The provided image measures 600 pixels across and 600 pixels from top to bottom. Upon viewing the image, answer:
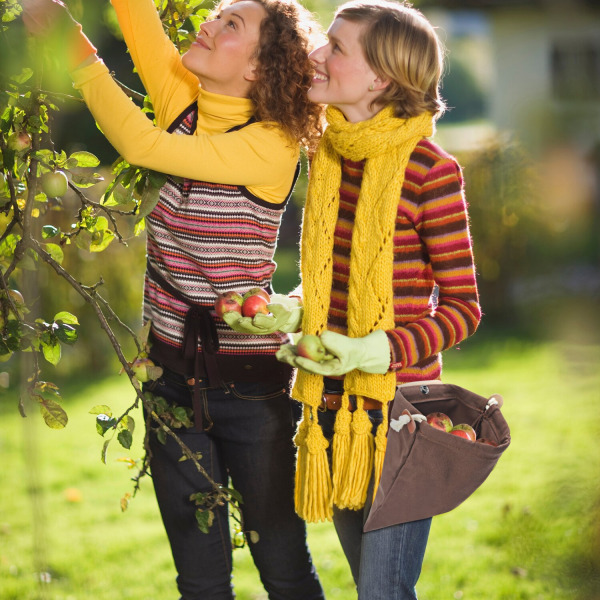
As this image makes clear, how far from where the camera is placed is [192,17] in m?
1.91

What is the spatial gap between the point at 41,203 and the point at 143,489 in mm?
2603

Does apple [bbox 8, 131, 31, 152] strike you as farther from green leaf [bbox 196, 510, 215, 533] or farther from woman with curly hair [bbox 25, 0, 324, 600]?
green leaf [bbox 196, 510, 215, 533]

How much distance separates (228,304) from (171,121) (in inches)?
15.4

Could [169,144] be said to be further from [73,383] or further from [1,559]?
[73,383]

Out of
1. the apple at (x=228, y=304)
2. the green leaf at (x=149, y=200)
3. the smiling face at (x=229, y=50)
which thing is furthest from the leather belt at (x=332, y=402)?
the smiling face at (x=229, y=50)

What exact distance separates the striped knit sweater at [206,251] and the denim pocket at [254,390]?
45 mm

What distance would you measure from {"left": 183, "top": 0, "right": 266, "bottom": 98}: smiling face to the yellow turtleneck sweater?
29 mm

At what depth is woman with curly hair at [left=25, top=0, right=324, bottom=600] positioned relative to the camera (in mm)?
1646

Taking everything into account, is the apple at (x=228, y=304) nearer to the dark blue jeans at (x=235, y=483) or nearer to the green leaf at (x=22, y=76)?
the dark blue jeans at (x=235, y=483)

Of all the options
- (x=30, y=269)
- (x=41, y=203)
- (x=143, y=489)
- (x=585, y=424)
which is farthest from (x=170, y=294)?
(x=585, y=424)

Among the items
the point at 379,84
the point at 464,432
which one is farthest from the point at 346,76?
the point at 464,432

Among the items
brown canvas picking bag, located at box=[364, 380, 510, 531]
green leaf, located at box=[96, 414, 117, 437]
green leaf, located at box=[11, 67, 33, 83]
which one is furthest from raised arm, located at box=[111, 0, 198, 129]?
brown canvas picking bag, located at box=[364, 380, 510, 531]

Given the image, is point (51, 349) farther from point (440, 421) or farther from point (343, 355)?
point (440, 421)

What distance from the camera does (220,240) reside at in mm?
1708
